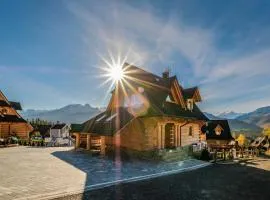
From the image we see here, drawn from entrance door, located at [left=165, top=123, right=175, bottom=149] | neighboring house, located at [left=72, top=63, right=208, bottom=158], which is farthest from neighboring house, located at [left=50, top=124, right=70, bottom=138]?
entrance door, located at [left=165, top=123, right=175, bottom=149]

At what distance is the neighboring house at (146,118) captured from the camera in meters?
24.1

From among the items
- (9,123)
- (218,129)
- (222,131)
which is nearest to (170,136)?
(9,123)

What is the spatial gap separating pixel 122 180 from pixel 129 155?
412 inches

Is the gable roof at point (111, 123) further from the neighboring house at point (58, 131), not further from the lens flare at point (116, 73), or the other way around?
the neighboring house at point (58, 131)

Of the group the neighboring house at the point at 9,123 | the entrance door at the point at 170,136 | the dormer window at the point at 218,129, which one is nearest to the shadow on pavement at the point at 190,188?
the entrance door at the point at 170,136

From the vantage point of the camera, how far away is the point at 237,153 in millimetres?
30094

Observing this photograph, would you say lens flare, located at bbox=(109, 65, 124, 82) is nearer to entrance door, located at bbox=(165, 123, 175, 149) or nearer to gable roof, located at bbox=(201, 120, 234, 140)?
entrance door, located at bbox=(165, 123, 175, 149)

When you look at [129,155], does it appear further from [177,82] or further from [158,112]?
[177,82]

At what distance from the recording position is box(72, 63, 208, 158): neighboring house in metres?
24.1

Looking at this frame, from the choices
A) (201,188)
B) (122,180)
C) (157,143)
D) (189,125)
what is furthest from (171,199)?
(189,125)

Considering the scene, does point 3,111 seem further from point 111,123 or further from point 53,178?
point 53,178

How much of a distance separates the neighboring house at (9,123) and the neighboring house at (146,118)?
11.7 meters

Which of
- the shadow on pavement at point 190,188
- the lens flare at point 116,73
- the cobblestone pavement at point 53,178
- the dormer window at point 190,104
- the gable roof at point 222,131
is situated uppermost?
the lens flare at point 116,73

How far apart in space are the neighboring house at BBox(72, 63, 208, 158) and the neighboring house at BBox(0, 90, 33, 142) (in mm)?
11736
